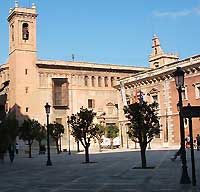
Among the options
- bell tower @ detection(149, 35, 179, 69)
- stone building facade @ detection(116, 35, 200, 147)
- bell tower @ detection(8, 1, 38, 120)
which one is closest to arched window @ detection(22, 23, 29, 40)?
bell tower @ detection(8, 1, 38, 120)

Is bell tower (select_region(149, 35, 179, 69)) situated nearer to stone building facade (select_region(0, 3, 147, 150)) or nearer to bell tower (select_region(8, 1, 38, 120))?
stone building facade (select_region(0, 3, 147, 150))

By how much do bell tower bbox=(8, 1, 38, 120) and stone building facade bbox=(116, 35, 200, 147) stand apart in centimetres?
1266

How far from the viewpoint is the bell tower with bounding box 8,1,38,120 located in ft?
195

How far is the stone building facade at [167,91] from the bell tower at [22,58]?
12.7 metres

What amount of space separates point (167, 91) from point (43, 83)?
65.1 ft

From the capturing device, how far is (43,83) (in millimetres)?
61656

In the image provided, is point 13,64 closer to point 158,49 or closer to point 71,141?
point 71,141

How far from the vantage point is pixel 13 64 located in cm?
6059

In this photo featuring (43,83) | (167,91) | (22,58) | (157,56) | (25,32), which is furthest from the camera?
(157,56)

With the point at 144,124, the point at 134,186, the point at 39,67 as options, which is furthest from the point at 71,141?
the point at 134,186

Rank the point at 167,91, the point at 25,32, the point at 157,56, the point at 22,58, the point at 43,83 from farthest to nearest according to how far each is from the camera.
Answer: the point at 157,56 → the point at 25,32 → the point at 43,83 → the point at 22,58 → the point at 167,91

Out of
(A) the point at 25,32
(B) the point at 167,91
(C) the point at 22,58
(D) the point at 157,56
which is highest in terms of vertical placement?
(A) the point at 25,32

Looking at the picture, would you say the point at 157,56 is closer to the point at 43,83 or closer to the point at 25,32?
the point at 43,83

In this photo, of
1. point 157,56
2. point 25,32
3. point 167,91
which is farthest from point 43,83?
point 157,56
